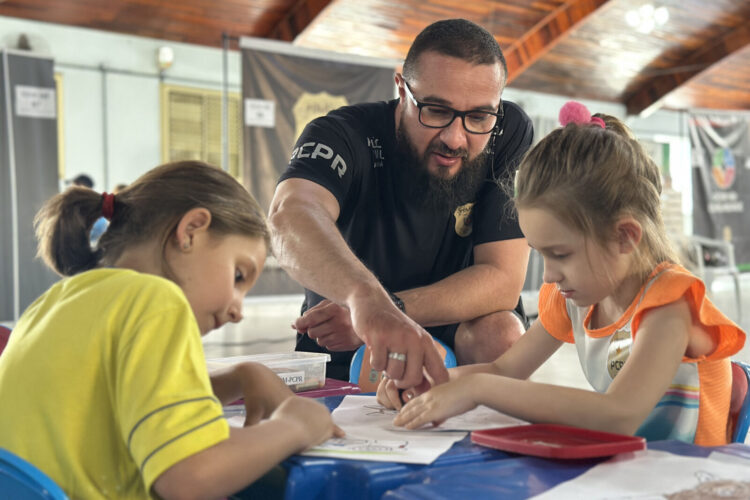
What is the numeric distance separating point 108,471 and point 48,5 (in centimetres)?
810

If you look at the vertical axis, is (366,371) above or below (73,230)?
below

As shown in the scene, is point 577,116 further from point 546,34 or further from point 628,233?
point 546,34

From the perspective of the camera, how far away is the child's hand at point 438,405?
41.3 inches

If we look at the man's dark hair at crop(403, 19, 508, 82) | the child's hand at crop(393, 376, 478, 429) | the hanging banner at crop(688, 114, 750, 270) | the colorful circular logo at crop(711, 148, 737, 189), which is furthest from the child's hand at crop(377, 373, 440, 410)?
the colorful circular logo at crop(711, 148, 737, 189)

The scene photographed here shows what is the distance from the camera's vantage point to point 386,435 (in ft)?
3.32

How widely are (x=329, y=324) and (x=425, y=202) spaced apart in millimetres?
600

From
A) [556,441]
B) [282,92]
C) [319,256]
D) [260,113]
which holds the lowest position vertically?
[556,441]

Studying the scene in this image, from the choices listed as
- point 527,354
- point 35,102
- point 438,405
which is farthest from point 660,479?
point 35,102

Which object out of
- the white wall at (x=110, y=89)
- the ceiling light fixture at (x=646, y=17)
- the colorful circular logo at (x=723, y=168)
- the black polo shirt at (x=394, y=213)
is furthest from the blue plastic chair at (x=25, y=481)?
the colorful circular logo at (x=723, y=168)

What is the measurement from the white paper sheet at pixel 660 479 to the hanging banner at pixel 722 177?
350 inches

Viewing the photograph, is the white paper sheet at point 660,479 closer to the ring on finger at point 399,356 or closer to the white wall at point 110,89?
the ring on finger at point 399,356

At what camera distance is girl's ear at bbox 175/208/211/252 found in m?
1.02

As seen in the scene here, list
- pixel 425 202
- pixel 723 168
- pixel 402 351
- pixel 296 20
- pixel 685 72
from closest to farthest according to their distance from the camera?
1. pixel 402 351
2. pixel 425 202
3. pixel 296 20
4. pixel 723 168
5. pixel 685 72

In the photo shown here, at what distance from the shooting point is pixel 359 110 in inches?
90.5
